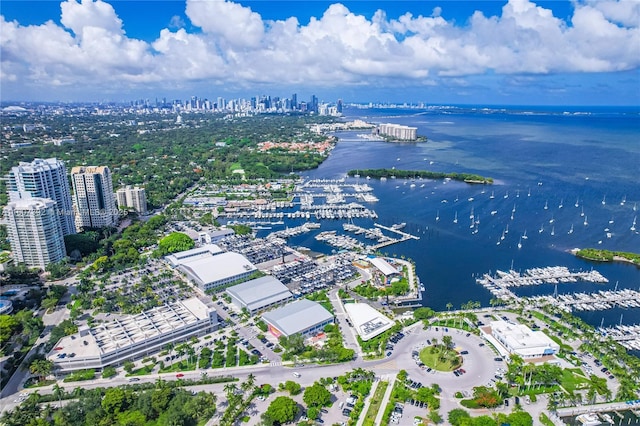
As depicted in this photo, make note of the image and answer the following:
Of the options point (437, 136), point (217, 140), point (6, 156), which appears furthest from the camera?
point (437, 136)

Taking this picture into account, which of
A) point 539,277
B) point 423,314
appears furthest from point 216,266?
point 539,277

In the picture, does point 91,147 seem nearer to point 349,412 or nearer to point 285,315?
point 285,315

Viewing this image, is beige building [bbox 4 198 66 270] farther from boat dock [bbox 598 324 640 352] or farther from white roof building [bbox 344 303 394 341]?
boat dock [bbox 598 324 640 352]

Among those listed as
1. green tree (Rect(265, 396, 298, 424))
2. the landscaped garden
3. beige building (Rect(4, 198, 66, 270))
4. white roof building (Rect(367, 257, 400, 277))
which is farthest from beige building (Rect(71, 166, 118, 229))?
the landscaped garden

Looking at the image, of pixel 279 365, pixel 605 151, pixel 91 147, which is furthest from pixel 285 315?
pixel 605 151

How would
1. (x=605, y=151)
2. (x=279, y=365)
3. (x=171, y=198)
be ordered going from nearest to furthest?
(x=279, y=365), (x=171, y=198), (x=605, y=151)

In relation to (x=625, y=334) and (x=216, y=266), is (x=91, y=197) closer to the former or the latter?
(x=216, y=266)
